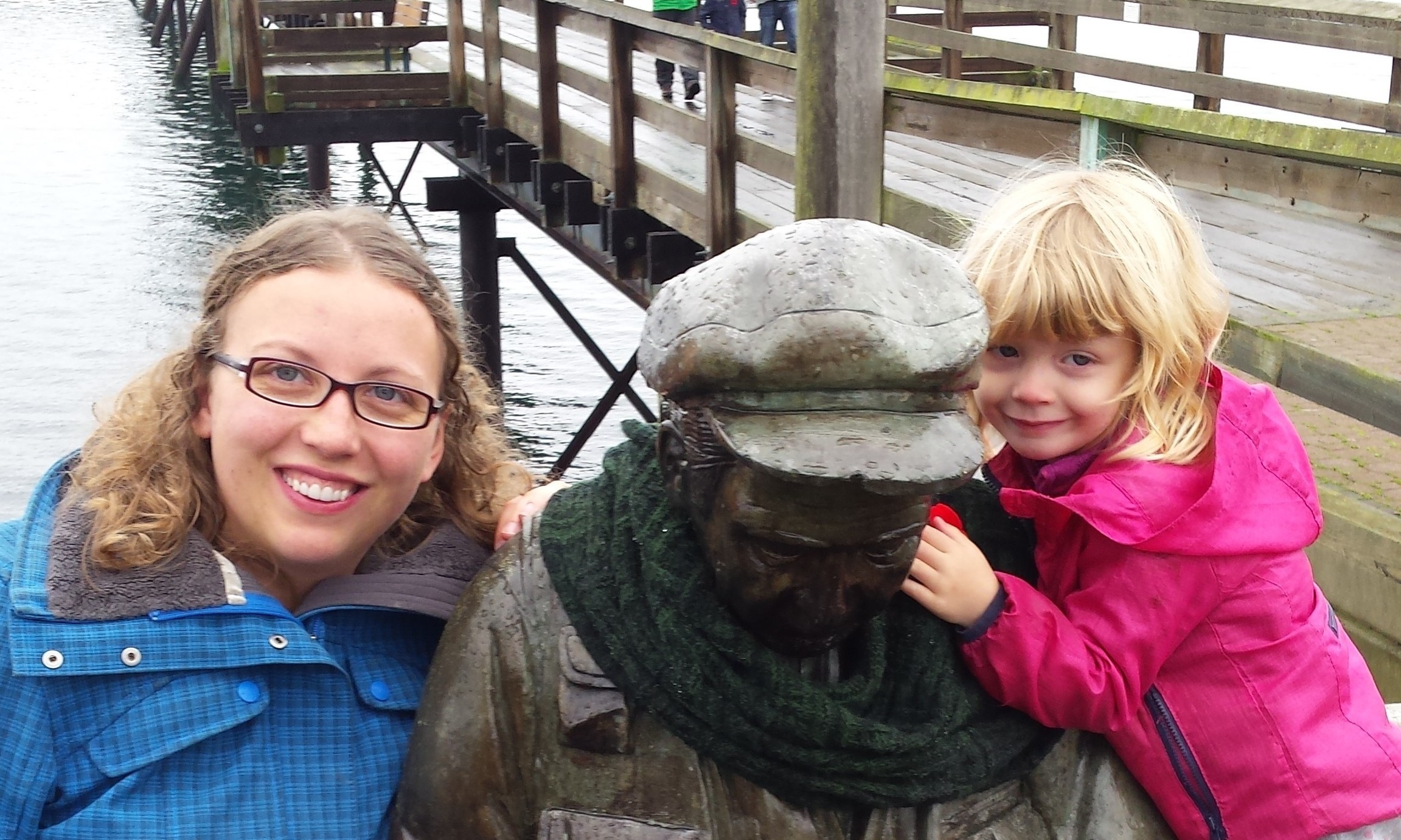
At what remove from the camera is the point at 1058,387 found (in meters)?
1.85

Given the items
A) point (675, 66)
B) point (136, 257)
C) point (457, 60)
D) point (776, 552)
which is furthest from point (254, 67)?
point (776, 552)

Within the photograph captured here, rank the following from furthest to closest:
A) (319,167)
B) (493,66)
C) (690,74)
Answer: (319,167) < (690,74) < (493,66)

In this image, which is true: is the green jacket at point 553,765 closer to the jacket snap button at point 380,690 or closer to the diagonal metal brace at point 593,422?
the jacket snap button at point 380,690

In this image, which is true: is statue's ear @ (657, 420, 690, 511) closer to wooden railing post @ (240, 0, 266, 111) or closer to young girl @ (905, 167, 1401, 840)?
young girl @ (905, 167, 1401, 840)

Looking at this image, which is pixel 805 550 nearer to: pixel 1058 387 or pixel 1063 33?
pixel 1058 387

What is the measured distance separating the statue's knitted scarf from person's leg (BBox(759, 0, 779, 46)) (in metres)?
9.19

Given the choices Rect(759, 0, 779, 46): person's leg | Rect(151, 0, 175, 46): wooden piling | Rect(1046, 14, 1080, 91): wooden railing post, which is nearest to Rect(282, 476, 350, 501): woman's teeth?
Rect(1046, 14, 1080, 91): wooden railing post

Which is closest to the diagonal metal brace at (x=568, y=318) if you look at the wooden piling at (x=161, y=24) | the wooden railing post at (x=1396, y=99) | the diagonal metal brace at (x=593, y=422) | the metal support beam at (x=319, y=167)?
the diagonal metal brace at (x=593, y=422)

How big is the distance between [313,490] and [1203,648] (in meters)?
1.05

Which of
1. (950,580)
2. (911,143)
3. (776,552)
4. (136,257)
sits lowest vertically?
(136,257)

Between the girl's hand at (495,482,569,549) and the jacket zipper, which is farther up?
the girl's hand at (495,482,569,549)

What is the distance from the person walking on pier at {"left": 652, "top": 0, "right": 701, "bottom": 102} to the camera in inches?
379

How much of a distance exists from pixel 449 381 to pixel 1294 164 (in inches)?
83.8

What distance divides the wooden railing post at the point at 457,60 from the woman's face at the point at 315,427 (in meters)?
8.73
